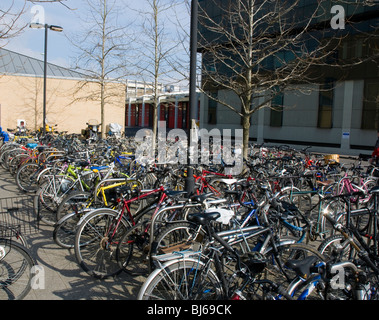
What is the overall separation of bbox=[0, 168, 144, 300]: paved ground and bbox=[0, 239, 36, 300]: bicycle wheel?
14 centimetres

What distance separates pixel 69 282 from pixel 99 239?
557 mm

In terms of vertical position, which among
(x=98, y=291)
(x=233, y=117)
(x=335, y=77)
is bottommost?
(x=98, y=291)

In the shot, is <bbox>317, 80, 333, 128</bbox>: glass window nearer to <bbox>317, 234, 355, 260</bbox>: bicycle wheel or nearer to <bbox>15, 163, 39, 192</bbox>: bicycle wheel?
<bbox>15, 163, 39, 192</bbox>: bicycle wheel

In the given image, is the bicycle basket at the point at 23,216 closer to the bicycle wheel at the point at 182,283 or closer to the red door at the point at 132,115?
the bicycle wheel at the point at 182,283

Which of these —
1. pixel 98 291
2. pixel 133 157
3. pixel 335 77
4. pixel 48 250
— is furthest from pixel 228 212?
pixel 335 77

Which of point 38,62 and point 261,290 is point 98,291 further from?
point 38,62

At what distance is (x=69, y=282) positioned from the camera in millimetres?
3617

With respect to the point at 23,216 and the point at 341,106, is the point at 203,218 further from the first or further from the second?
the point at 341,106

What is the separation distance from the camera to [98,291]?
11.3 feet

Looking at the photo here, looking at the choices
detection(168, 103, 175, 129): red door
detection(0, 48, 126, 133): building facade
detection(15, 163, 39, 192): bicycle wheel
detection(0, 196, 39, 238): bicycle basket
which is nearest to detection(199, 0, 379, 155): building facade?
detection(0, 48, 126, 133): building facade

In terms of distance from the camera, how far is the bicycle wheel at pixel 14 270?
3050 mm

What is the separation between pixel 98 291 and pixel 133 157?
186 inches

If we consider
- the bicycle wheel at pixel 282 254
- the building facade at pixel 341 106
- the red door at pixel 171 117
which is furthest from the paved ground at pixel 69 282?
the red door at pixel 171 117

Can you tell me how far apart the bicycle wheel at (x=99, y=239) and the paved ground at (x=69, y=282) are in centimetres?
14
